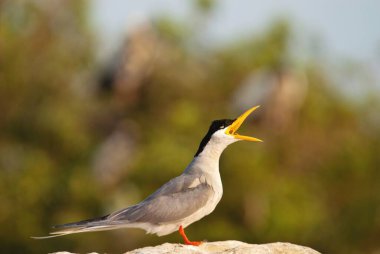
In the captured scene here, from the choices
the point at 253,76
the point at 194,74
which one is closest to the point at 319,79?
the point at 253,76

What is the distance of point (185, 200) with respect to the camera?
8.14 m

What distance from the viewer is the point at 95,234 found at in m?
24.4

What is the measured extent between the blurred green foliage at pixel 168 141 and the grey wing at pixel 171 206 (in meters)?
15.2

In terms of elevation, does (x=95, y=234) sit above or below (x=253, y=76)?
below

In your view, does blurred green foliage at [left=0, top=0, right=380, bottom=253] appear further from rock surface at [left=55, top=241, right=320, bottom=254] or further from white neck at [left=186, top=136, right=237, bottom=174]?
rock surface at [left=55, top=241, right=320, bottom=254]

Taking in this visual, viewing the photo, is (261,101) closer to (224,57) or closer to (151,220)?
(224,57)

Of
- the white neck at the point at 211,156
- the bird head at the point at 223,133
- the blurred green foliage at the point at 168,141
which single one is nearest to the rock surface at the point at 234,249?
the white neck at the point at 211,156

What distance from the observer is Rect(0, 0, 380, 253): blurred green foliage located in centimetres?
2659

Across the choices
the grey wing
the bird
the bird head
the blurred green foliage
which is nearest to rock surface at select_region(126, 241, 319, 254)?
the bird

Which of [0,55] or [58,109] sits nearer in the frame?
[58,109]

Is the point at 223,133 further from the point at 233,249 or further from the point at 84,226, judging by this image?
the point at 84,226

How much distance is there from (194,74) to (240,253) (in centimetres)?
2763

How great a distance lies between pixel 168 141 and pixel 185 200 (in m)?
20.0

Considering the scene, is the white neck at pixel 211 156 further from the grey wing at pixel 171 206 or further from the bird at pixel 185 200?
the grey wing at pixel 171 206
